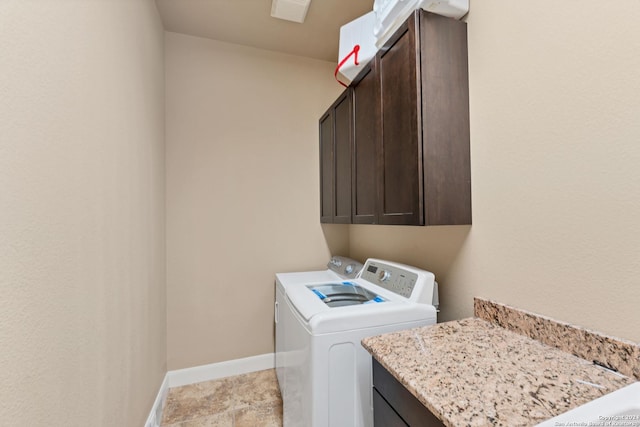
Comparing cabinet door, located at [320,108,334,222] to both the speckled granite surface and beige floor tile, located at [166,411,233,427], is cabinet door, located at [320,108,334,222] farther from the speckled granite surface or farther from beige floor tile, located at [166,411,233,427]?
beige floor tile, located at [166,411,233,427]

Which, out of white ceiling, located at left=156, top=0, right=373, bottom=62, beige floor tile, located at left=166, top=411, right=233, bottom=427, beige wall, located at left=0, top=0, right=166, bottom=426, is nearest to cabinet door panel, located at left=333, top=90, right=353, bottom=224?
white ceiling, located at left=156, top=0, right=373, bottom=62

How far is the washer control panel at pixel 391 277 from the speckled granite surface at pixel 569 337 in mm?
322

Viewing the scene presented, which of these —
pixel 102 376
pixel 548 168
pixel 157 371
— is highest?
pixel 548 168

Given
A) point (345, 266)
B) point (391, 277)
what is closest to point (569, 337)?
point (391, 277)

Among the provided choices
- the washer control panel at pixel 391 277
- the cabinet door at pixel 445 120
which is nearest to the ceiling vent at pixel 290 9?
the cabinet door at pixel 445 120

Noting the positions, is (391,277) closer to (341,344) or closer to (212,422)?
(341,344)

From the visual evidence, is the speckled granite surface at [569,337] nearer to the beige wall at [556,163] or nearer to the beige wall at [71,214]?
the beige wall at [556,163]

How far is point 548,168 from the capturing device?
3.22ft

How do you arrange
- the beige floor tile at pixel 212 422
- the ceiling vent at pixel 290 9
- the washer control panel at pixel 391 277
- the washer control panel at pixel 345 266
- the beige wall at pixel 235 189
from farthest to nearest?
the beige wall at pixel 235 189 → the washer control panel at pixel 345 266 → the ceiling vent at pixel 290 9 → the beige floor tile at pixel 212 422 → the washer control panel at pixel 391 277

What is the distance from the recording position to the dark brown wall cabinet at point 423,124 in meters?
1.19

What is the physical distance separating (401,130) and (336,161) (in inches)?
35.0

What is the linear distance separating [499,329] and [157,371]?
204 cm

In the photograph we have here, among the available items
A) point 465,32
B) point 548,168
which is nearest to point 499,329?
point 548,168

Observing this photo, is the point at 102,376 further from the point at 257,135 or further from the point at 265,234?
the point at 257,135
